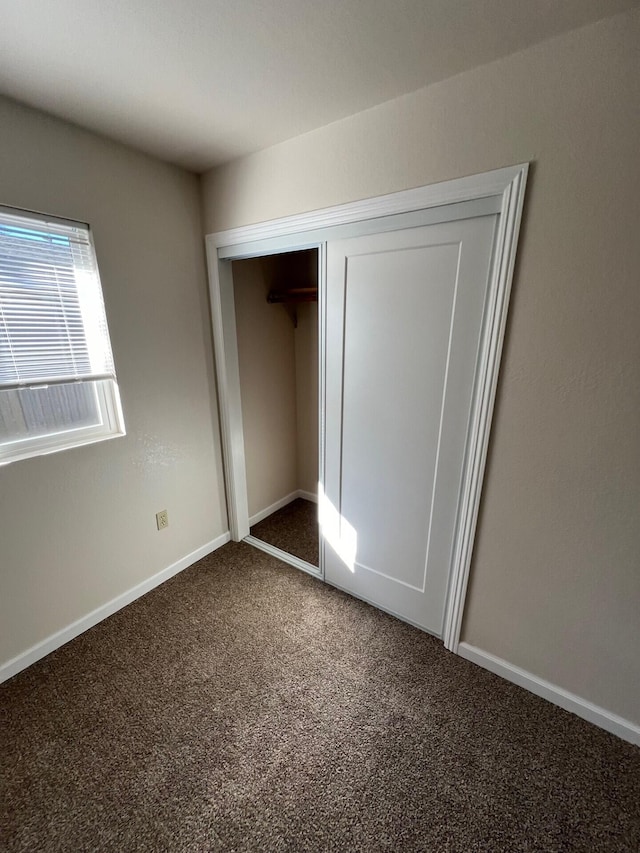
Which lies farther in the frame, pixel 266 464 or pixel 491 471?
pixel 266 464

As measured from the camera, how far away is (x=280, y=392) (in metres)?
2.82

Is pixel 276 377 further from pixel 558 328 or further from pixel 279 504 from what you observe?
pixel 558 328

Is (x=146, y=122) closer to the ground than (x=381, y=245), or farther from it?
farther from it

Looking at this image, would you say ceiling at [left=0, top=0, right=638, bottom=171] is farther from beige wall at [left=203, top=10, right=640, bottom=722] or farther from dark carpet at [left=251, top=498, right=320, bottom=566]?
dark carpet at [left=251, top=498, right=320, bottom=566]

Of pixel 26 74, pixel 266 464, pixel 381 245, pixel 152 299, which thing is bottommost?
pixel 266 464

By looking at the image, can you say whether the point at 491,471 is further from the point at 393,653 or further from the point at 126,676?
the point at 126,676

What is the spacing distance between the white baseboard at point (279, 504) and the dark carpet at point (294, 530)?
0.09 feet

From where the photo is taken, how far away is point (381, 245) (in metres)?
1.44

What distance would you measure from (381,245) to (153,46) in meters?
0.95

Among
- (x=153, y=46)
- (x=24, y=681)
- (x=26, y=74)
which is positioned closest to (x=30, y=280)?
(x=26, y=74)

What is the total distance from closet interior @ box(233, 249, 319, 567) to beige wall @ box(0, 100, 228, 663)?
0.40 meters

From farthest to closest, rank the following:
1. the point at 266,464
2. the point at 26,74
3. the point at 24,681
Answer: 1. the point at 266,464
2. the point at 24,681
3. the point at 26,74

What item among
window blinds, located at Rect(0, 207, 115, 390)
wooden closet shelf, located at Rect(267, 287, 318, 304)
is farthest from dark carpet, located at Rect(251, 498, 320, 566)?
wooden closet shelf, located at Rect(267, 287, 318, 304)

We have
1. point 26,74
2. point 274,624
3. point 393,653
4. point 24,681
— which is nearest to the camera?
point 26,74
